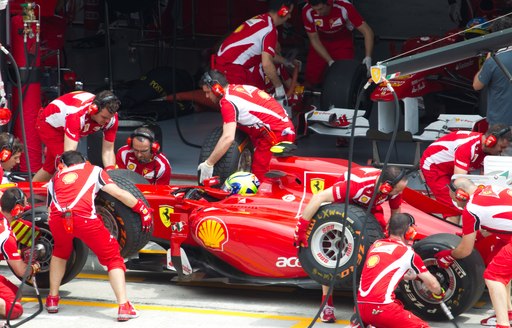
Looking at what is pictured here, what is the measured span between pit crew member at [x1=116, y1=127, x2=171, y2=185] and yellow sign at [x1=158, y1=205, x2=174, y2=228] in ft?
3.67

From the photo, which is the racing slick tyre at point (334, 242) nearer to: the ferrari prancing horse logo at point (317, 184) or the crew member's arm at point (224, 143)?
the ferrari prancing horse logo at point (317, 184)

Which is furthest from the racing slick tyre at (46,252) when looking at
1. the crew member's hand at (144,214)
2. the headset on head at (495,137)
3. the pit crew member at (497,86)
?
the pit crew member at (497,86)

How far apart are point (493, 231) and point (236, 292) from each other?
7.59ft

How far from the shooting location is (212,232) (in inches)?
365

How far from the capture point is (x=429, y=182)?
1034 cm

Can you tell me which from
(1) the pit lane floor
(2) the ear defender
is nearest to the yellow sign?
(1) the pit lane floor

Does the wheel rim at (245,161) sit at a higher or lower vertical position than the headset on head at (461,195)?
lower

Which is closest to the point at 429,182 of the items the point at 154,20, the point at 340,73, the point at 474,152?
the point at 474,152

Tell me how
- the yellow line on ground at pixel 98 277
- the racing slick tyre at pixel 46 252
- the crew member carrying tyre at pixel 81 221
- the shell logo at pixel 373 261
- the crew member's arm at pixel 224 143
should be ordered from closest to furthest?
the shell logo at pixel 373 261
the crew member carrying tyre at pixel 81 221
the racing slick tyre at pixel 46 252
the yellow line on ground at pixel 98 277
the crew member's arm at pixel 224 143

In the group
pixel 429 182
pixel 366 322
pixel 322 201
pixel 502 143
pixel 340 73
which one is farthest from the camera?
pixel 340 73

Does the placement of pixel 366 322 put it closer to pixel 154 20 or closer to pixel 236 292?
pixel 236 292

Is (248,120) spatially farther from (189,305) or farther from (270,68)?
(270,68)

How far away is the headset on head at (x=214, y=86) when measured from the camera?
34.7ft

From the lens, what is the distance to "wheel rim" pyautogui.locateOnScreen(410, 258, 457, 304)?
847 cm
